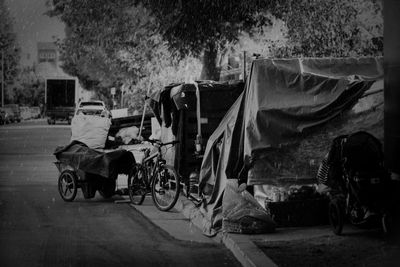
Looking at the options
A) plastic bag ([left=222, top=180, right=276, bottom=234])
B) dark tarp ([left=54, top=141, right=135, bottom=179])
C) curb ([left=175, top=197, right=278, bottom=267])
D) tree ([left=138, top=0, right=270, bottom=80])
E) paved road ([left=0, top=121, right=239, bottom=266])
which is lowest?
paved road ([left=0, top=121, right=239, bottom=266])

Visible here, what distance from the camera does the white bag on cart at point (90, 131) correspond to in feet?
49.8

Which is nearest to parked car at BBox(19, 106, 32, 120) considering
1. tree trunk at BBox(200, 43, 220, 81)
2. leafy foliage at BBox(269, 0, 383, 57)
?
tree trunk at BBox(200, 43, 220, 81)

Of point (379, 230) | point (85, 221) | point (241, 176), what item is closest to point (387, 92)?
point (379, 230)

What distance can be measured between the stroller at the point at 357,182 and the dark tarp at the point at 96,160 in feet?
17.2

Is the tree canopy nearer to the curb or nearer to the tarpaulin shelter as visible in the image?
the tarpaulin shelter

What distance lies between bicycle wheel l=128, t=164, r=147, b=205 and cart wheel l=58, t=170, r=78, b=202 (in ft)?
3.65

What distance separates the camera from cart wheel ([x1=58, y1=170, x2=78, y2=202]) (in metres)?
14.4

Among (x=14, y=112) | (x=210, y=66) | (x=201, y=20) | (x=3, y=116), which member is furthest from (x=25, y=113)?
(x=201, y=20)

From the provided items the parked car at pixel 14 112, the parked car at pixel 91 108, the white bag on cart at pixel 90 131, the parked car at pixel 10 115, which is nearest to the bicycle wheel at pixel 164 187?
the white bag on cart at pixel 90 131

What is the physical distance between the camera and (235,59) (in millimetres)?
30734

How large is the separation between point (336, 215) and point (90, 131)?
682cm

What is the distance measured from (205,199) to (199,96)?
2.84m

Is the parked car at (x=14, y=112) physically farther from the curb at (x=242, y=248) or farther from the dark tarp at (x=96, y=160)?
the curb at (x=242, y=248)

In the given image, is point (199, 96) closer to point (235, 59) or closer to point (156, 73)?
point (235, 59)
